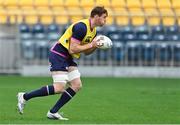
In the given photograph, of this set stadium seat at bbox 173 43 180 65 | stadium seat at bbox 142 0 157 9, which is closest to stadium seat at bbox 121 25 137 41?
stadium seat at bbox 173 43 180 65

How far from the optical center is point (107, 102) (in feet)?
49.6

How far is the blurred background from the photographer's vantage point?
79.7 feet

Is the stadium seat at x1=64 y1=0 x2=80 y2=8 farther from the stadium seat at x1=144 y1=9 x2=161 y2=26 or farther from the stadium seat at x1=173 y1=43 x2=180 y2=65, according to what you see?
the stadium seat at x1=173 y1=43 x2=180 y2=65

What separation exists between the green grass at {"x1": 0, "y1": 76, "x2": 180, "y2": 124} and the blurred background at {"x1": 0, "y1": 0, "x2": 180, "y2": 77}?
46.0 inches

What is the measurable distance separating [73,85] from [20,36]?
1311cm

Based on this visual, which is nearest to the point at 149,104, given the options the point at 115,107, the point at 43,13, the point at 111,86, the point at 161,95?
the point at 115,107

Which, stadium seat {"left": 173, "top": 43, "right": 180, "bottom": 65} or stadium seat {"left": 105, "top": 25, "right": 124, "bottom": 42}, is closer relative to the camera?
stadium seat {"left": 173, "top": 43, "right": 180, "bottom": 65}

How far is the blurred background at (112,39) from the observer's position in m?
24.3

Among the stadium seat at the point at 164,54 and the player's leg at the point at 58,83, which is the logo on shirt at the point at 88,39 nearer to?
the player's leg at the point at 58,83

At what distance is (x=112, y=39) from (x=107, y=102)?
32.4 ft

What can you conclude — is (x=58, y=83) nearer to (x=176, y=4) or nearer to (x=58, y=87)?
(x=58, y=87)

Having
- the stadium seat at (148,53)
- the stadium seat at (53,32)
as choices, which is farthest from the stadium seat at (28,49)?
the stadium seat at (148,53)

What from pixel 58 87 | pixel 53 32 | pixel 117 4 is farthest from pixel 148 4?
pixel 58 87

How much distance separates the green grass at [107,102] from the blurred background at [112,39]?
3.83 feet
